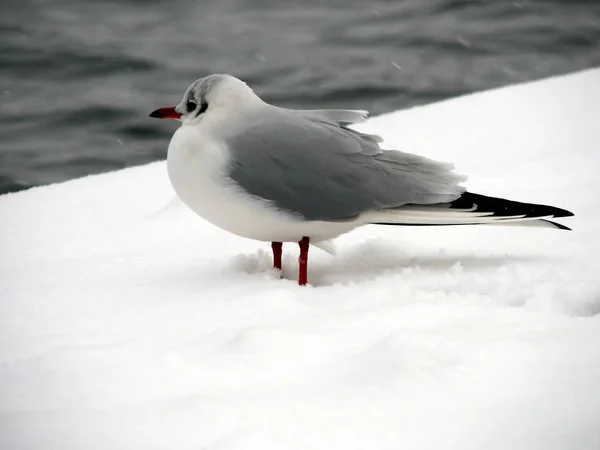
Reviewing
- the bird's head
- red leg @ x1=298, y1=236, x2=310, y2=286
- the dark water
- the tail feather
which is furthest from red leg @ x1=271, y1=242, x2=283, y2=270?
the dark water

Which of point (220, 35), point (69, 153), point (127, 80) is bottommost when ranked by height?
point (69, 153)

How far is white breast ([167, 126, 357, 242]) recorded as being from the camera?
281 centimetres

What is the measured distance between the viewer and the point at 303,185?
281 cm

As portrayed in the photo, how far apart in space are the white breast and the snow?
0.16 metres

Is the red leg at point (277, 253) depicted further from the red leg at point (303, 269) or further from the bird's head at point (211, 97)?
the bird's head at point (211, 97)

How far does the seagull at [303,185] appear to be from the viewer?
281 cm

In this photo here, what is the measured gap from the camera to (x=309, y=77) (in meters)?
8.66

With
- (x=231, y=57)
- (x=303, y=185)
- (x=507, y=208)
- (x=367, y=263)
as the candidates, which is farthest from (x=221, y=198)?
(x=231, y=57)

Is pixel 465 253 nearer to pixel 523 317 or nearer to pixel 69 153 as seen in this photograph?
pixel 523 317

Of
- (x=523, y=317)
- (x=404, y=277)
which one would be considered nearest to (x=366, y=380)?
(x=523, y=317)

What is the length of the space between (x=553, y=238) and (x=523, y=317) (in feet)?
2.58

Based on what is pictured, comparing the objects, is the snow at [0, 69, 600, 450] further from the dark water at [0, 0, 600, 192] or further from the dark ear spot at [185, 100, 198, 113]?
the dark water at [0, 0, 600, 192]

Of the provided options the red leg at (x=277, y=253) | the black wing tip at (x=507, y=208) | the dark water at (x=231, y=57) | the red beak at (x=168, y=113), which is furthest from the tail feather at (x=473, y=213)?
the dark water at (x=231, y=57)

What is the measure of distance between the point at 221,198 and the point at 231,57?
6.38 m
